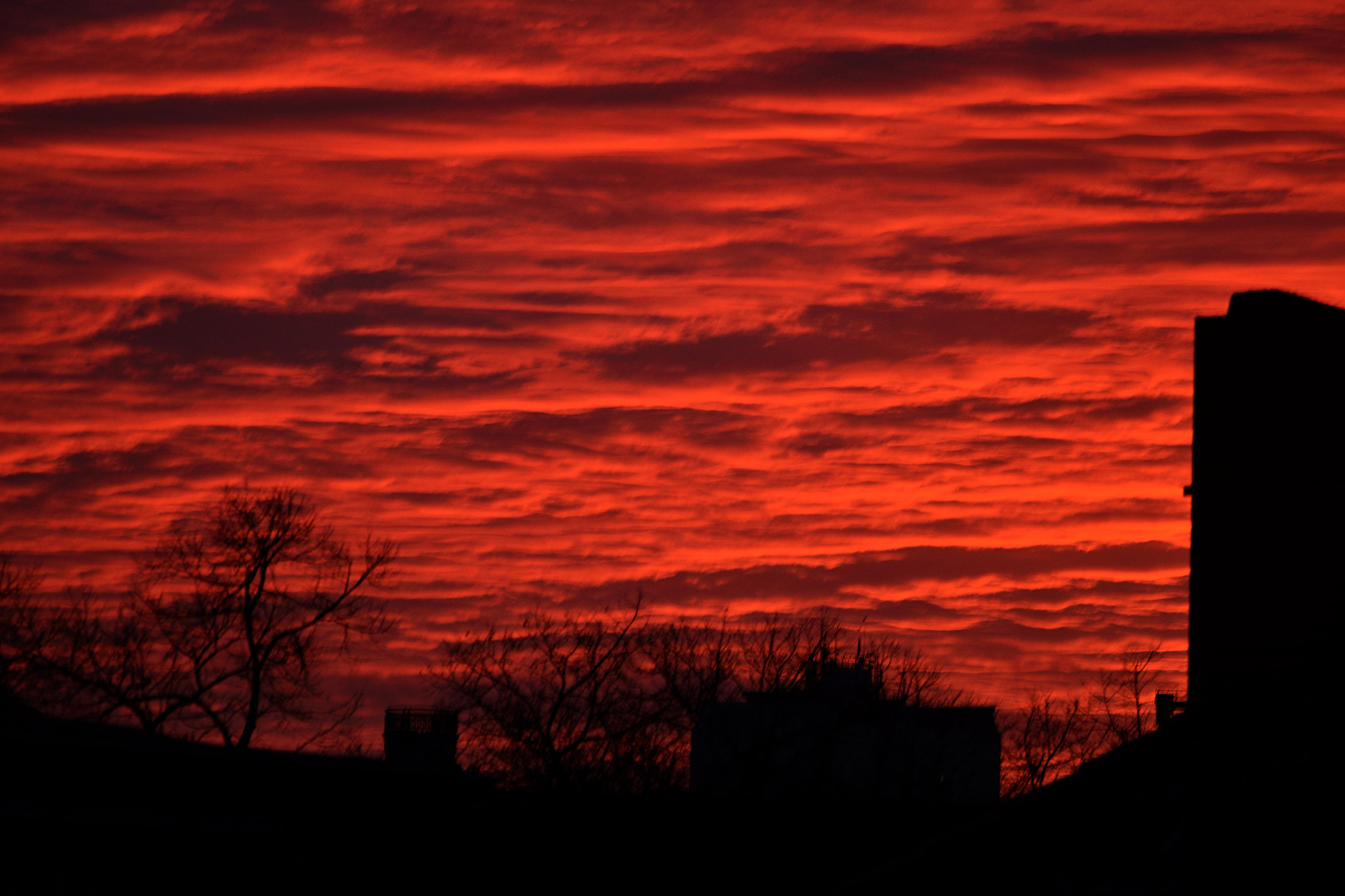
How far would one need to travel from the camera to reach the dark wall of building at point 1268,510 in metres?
8.20

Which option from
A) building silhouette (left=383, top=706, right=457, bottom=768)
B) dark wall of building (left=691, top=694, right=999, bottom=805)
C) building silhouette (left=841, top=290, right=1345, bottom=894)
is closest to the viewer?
building silhouette (left=841, top=290, right=1345, bottom=894)

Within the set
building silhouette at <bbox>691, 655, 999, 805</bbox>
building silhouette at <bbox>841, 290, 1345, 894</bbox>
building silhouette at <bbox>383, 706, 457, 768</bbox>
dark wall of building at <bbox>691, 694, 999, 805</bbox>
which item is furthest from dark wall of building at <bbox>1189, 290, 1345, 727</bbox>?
building silhouette at <bbox>691, 655, 999, 805</bbox>

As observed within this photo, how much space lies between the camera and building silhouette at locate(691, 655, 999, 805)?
6006cm

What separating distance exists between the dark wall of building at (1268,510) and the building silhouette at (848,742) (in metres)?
50.4

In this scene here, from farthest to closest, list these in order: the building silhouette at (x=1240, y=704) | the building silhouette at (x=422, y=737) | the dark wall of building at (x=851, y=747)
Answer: the dark wall of building at (x=851, y=747), the building silhouette at (x=422, y=737), the building silhouette at (x=1240, y=704)

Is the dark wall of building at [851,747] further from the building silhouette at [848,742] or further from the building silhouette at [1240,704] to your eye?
the building silhouette at [1240,704]

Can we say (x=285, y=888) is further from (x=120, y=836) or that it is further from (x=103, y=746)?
(x=103, y=746)

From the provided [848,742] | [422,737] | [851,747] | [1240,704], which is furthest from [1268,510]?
[851,747]

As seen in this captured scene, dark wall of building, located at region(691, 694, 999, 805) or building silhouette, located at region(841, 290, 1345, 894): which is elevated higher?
building silhouette, located at region(841, 290, 1345, 894)

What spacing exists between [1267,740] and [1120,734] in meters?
57.5

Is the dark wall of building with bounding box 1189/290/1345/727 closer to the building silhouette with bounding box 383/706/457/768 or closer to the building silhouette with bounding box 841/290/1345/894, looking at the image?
the building silhouette with bounding box 841/290/1345/894

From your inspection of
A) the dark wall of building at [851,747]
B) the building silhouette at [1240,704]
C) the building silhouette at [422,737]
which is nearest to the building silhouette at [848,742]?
the dark wall of building at [851,747]

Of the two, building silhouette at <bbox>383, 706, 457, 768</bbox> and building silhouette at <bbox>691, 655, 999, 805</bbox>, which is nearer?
building silhouette at <bbox>383, 706, 457, 768</bbox>

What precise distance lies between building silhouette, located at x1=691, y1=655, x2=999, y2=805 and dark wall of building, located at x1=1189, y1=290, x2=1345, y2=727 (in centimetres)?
5036
